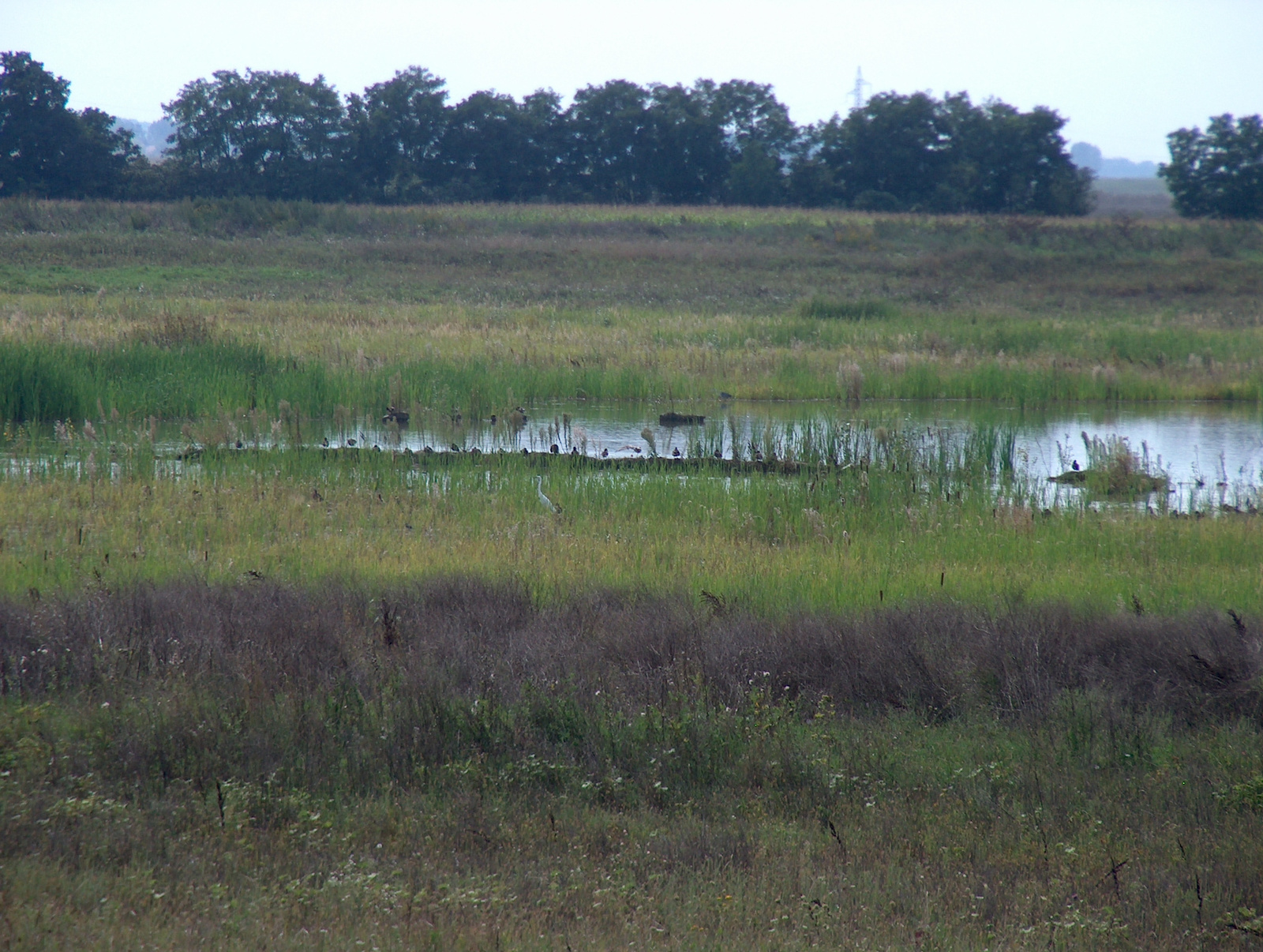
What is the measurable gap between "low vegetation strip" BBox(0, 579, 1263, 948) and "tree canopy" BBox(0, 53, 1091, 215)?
59696 millimetres

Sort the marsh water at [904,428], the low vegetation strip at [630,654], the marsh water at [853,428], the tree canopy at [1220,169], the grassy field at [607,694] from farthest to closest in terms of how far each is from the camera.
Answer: the tree canopy at [1220,169] → the marsh water at [904,428] → the marsh water at [853,428] → the low vegetation strip at [630,654] → the grassy field at [607,694]

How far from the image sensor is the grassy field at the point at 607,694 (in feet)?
12.9

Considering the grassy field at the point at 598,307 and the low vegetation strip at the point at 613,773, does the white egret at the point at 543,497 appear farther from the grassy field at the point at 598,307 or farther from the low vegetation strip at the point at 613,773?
the grassy field at the point at 598,307

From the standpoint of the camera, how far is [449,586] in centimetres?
754

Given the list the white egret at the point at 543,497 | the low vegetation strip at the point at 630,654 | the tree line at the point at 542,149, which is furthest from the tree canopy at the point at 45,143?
the low vegetation strip at the point at 630,654

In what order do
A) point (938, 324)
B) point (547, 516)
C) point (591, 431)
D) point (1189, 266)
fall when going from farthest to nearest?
point (1189, 266) → point (938, 324) → point (591, 431) → point (547, 516)

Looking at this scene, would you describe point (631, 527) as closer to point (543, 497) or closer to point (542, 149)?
point (543, 497)

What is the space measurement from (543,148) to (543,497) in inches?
2460

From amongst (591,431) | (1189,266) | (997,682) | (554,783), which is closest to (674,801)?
(554,783)

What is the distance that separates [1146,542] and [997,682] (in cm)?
403

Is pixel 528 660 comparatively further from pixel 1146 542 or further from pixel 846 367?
pixel 846 367

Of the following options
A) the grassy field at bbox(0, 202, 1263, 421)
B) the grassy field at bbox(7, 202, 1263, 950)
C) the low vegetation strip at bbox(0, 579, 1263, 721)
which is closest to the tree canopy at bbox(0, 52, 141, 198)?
the grassy field at bbox(0, 202, 1263, 421)

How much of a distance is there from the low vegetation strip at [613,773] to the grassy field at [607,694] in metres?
0.02

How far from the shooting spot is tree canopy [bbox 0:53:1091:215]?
193 feet
